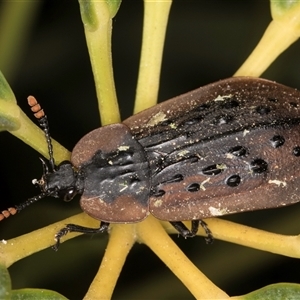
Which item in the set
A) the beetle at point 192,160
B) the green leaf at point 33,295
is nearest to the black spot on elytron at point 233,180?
the beetle at point 192,160

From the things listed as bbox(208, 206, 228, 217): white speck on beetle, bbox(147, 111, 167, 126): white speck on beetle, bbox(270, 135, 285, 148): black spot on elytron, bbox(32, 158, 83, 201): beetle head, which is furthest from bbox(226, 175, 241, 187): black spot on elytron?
bbox(32, 158, 83, 201): beetle head

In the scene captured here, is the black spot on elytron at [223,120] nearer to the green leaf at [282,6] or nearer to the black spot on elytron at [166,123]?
the black spot on elytron at [166,123]

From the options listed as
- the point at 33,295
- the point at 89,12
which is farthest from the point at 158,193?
the point at 89,12

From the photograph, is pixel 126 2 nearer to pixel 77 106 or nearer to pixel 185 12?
pixel 185 12

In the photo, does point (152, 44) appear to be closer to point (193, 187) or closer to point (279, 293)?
point (193, 187)

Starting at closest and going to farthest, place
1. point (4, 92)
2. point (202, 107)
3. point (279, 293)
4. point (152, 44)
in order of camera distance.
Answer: point (279, 293)
point (4, 92)
point (202, 107)
point (152, 44)

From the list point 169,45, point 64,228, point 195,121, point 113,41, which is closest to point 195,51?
point 169,45

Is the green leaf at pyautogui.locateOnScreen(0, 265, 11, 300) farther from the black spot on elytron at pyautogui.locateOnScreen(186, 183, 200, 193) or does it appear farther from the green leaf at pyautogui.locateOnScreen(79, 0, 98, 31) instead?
the green leaf at pyautogui.locateOnScreen(79, 0, 98, 31)
